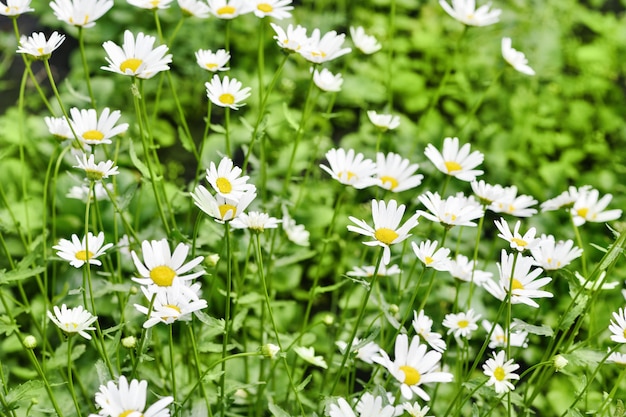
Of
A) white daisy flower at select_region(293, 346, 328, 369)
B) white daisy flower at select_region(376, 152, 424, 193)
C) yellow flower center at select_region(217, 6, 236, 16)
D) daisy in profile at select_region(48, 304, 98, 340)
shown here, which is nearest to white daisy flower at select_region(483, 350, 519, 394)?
white daisy flower at select_region(293, 346, 328, 369)

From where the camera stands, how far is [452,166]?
1343 millimetres

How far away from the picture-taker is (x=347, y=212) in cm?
206

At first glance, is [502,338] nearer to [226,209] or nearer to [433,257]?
[433,257]

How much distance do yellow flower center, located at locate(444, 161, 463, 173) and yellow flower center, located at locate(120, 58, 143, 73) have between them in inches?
23.8

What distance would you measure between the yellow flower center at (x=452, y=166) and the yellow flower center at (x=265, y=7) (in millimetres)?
459

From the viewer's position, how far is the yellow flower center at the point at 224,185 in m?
1.05

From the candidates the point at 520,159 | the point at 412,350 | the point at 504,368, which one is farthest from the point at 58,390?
the point at 520,159

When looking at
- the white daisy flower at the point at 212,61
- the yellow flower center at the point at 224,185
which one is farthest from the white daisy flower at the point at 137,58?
the yellow flower center at the point at 224,185

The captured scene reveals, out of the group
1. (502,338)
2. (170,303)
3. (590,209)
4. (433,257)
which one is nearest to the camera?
(170,303)

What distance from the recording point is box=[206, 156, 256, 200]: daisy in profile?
3.40 feet

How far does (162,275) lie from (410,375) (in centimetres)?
40

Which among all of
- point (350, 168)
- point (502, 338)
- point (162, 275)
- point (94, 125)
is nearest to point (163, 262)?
point (162, 275)

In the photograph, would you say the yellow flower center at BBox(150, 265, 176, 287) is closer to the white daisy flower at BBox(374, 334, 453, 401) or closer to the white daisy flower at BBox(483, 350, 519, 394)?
the white daisy flower at BBox(374, 334, 453, 401)

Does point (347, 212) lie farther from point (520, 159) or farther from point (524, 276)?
point (524, 276)
